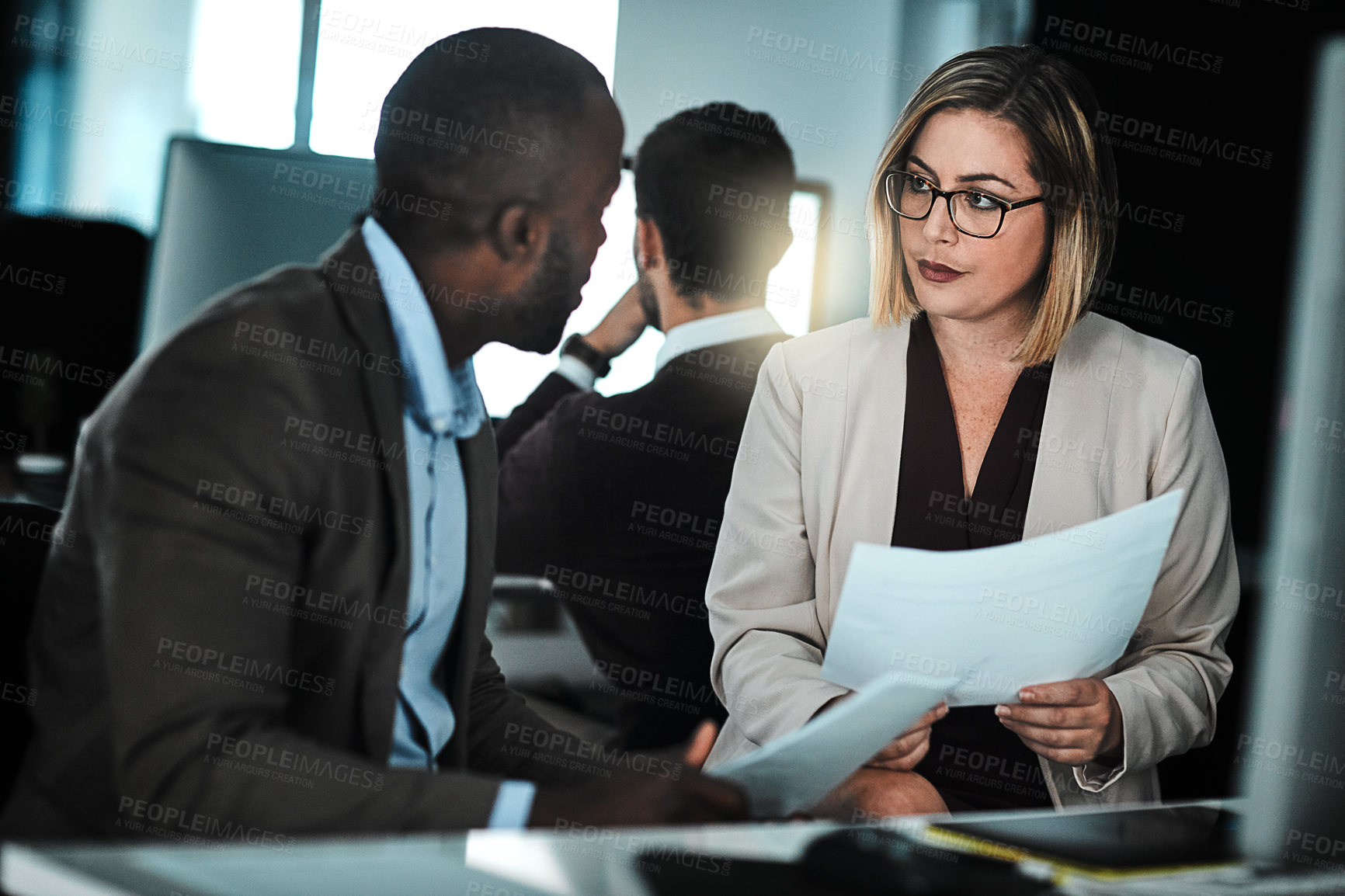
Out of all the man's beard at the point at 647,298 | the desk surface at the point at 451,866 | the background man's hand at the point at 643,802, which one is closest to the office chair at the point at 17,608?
the desk surface at the point at 451,866

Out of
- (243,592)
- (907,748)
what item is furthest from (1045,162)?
(243,592)

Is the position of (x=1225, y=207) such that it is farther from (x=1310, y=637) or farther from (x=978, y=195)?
(x=1310, y=637)

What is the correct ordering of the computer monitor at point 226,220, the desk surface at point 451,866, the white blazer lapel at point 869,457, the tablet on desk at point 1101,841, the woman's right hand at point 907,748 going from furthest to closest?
the white blazer lapel at point 869,457, the computer monitor at point 226,220, the woman's right hand at point 907,748, the tablet on desk at point 1101,841, the desk surface at point 451,866

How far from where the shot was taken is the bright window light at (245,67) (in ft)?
5.82

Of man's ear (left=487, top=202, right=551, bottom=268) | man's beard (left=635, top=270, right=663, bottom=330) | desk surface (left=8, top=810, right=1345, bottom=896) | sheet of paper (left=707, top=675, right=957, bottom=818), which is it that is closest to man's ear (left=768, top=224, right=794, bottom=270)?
man's beard (left=635, top=270, right=663, bottom=330)

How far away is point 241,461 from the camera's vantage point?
39.4 inches

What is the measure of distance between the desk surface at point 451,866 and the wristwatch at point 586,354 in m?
1.03

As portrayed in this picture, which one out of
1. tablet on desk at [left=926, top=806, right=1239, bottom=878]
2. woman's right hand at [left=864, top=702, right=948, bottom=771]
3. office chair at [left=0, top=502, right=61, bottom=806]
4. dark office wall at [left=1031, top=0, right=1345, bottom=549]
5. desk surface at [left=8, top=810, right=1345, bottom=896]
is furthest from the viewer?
dark office wall at [left=1031, top=0, right=1345, bottom=549]

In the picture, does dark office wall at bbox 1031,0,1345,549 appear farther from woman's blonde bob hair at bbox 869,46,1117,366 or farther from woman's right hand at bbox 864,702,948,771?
woman's right hand at bbox 864,702,948,771

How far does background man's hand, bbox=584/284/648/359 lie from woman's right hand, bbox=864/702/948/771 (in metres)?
0.83

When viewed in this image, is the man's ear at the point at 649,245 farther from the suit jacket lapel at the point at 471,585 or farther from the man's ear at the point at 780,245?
the suit jacket lapel at the point at 471,585

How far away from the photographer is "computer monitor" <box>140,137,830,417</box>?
1.50m

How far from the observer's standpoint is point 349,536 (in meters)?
1.09

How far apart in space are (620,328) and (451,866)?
121 cm
